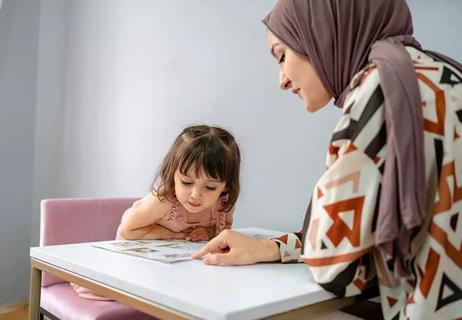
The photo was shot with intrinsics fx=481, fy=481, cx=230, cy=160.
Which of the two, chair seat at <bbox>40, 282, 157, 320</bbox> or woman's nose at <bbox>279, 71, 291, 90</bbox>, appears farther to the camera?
chair seat at <bbox>40, 282, 157, 320</bbox>

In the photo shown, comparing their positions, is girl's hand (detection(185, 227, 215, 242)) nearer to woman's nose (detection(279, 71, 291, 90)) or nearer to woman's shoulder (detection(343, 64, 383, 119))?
woman's nose (detection(279, 71, 291, 90))

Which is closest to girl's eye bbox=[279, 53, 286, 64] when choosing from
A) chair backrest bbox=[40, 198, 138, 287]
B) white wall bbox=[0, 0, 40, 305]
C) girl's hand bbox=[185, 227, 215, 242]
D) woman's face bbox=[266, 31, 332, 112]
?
woman's face bbox=[266, 31, 332, 112]

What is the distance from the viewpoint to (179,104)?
75.0 inches

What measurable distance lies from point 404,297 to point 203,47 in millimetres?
1308

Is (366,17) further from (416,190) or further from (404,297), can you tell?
(404,297)

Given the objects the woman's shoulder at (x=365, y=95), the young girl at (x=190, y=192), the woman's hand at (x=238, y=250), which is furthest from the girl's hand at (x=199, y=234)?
the woman's shoulder at (x=365, y=95)

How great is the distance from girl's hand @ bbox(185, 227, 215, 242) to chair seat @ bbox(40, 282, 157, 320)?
0.23m

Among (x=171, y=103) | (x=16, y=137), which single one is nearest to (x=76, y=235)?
(x=171, y=103)

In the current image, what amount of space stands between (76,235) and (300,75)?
3.17ft

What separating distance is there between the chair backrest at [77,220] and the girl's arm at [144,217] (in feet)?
1.04

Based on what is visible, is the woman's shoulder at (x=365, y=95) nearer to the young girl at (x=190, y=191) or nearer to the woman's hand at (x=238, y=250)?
the woman's hand at (x=238, y=250)

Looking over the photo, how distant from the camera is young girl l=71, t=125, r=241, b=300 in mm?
1195

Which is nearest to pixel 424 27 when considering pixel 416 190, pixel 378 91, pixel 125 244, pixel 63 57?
pixel 378 91

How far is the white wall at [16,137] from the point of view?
7.60ft
